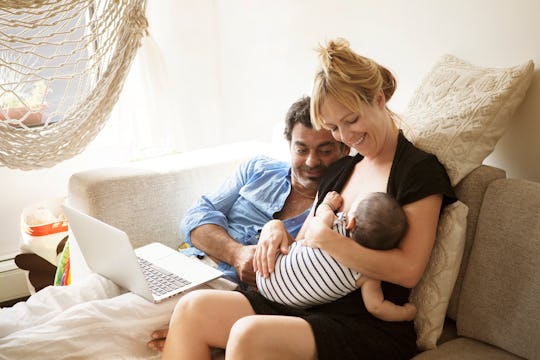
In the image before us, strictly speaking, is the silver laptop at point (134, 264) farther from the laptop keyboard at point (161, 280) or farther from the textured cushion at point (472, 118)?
the textured cushion at point (472, 118)

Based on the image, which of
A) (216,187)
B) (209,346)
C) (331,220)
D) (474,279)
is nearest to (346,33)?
(216,187)

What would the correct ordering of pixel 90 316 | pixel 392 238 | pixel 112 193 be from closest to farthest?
pixel 392 238 → pixel 90 316 → pixel 112 193

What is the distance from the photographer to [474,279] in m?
1.30

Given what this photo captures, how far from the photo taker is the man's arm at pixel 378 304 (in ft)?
4.10

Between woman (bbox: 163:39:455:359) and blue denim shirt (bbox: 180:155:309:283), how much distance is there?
0.94ft

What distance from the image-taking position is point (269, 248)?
1.42 meters

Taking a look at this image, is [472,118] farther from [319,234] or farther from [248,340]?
[248,340]

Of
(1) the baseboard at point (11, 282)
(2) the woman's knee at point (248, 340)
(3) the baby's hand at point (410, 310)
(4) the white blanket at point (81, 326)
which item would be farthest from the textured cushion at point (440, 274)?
(1) the baseboard at point (11, 282)

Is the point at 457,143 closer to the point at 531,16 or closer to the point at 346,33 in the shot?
the point at 531,16

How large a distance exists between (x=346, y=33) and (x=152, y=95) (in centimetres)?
95

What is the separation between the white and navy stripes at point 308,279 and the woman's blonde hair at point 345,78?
0.98 ft

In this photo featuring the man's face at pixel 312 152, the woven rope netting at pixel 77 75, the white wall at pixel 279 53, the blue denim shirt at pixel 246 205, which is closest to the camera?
the white wall at pixel 279 53

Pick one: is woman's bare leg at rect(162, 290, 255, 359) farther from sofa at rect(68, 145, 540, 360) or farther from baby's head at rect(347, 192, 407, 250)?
sofa at rect(68, 145, 540, 360)

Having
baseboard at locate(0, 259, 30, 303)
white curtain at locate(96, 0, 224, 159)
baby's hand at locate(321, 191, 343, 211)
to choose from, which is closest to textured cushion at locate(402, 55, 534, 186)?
baby's hand at locate(321, 191, 343, 211)
